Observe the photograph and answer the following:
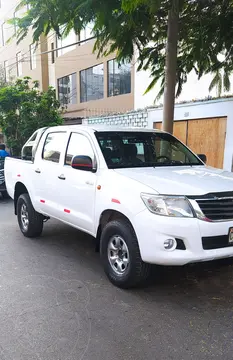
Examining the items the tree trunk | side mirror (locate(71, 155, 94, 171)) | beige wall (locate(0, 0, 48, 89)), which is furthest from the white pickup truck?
beige wall (locate(0, 0, 48, 89))

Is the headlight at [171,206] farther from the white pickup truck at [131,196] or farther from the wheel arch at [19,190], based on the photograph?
the wheel arch at [19,190]

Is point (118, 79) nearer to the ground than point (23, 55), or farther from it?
nearer to the ground

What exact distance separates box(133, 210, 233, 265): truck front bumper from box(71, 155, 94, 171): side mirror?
1111 mm

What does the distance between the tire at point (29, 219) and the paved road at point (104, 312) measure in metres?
0.87

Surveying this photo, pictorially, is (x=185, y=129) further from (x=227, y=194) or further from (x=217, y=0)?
(x=227, y=194)

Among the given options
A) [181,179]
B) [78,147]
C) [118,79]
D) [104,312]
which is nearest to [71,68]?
[118,79]

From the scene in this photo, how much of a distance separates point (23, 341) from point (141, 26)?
5236 mm

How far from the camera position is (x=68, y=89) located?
2294 cm

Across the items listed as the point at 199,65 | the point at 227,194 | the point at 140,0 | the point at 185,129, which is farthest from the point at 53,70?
the point at 227,194

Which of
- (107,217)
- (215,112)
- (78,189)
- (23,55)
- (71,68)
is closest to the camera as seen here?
(107,217)

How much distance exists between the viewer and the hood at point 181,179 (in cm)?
331

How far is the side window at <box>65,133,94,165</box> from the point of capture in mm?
4408

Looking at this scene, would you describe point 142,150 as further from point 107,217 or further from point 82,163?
point 107,217

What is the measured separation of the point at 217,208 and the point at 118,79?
50.9 ft
